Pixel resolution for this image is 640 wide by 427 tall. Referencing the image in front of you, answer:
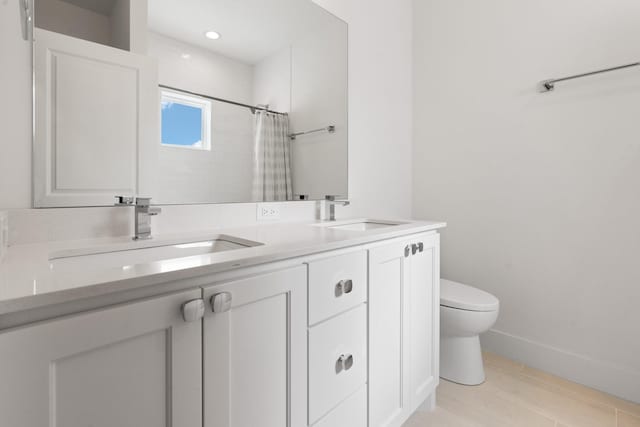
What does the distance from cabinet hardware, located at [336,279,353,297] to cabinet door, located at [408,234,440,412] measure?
1.36 ft

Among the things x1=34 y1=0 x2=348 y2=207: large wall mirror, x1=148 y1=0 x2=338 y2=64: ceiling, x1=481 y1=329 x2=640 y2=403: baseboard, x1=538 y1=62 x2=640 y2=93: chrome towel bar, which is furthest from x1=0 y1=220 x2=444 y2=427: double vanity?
x1=538 y1=62 x2=640 y2=93: chrome towel bar

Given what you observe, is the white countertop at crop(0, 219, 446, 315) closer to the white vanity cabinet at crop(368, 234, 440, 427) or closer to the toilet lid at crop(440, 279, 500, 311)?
the white vanity cabinet at crop(368, 234, 440, 427)

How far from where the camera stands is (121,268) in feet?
2.10

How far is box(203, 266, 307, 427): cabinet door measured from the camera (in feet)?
2.33

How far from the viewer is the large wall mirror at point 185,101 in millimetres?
951

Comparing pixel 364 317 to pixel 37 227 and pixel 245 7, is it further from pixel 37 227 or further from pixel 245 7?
pixel 245 7

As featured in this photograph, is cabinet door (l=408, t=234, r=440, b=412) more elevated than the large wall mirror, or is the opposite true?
the large wall mirror

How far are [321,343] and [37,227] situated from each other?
90 centimetres

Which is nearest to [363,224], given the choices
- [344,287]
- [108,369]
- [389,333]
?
[389,333]

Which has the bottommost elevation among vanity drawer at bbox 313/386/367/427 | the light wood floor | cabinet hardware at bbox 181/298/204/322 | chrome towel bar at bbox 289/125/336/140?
the light wood floor

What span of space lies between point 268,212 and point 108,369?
100cm

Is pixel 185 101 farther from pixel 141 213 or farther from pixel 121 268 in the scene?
pixel 121 268

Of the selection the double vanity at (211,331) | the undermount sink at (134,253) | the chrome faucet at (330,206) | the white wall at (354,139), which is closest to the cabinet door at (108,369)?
the double vanity at (211,331)

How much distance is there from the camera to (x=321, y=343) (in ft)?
3.18
